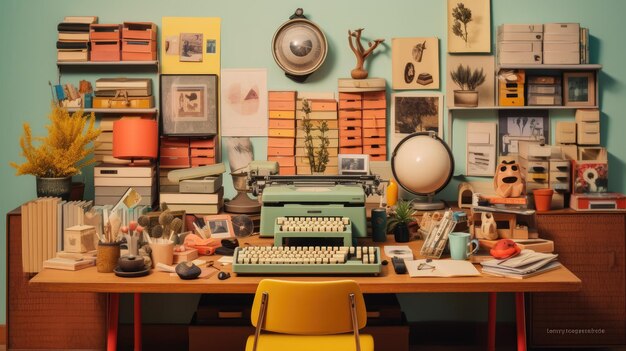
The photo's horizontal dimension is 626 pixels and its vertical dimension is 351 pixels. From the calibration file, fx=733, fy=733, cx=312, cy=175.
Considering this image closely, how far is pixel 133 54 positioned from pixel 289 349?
2031mm

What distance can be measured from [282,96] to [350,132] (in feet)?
1.41

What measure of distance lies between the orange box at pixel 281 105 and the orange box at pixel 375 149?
1.53 ft

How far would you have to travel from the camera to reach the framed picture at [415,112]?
4.11m

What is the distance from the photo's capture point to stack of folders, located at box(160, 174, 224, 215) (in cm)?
370

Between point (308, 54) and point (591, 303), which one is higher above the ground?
point (308, 54)

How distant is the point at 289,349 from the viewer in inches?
104

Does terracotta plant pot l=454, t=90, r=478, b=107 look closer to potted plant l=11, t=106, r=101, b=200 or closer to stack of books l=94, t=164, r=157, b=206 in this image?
stack of books l=94, t=164, r=157, b=206

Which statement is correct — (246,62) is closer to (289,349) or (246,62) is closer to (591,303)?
(289,349)

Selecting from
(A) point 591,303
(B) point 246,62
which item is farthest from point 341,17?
(A) point 591,303

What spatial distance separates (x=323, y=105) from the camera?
409 centimetres

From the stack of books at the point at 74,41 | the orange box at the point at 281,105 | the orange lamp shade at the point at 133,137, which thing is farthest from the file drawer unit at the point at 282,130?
the stack of books at the point at 74,41

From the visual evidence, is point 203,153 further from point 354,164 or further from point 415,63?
point 415,63

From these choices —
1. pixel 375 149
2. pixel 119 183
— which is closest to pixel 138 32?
pixel 119 183

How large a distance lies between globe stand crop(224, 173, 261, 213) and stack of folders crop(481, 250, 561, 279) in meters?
1.26
